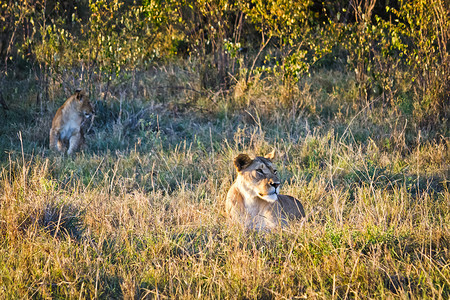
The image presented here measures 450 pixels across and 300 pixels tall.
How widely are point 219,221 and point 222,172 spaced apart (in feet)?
5.18

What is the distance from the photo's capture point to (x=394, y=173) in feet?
18.7

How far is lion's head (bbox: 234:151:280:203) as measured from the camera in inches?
153

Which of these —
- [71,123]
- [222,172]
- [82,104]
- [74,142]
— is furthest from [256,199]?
[82,104]

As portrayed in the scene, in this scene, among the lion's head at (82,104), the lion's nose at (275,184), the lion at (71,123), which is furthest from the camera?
the lion's head at (82,104)

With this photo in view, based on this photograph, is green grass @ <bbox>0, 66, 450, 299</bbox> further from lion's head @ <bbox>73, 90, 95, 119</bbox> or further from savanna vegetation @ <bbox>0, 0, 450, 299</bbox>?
lion's head @ <bbox>73, 90, 95, 119</bbox>

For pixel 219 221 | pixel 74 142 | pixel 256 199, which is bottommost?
pixel 74 142

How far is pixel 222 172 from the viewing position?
581 cm

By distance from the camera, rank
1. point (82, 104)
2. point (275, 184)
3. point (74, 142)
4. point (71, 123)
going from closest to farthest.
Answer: point (275, 184) → point (74, 142) → point (71, 123) → point (82, 104)

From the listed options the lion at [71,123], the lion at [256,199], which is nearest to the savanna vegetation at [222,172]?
the lion at [256,199]

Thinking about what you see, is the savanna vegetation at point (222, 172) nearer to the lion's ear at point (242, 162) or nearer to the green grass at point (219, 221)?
the green grass at point (219, 221)

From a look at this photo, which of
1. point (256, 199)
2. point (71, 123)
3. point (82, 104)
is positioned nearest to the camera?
point (256, 199)

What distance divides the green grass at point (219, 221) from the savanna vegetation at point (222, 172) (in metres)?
0.02

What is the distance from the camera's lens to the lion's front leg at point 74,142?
7.25 metres

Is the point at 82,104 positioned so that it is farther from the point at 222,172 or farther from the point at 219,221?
the point at 219,221
